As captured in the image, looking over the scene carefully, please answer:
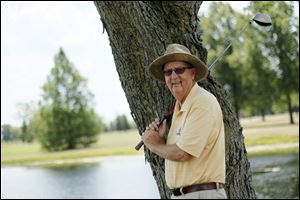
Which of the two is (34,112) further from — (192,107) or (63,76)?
(192,107)

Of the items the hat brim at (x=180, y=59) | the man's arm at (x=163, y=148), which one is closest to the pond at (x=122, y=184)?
the hat brim at (x=180, y=59)

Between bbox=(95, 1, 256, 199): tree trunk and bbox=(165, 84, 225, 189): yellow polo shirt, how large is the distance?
1163mm

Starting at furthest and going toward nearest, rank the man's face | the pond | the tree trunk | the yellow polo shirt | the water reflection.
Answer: the water reflection
the pond
the tree trunk
the man's face
the yellow polo shirt

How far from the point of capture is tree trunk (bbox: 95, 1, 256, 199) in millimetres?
4316

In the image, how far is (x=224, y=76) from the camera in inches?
2068

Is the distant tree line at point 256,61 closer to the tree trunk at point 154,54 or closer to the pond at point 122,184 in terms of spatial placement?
the pond at point 122,184

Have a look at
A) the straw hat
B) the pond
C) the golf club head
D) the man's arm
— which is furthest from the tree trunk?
the pond

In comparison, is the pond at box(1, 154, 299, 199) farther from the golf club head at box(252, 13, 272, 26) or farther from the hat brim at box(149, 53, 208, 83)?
the hat brim at box(149, 53, 208, 83)

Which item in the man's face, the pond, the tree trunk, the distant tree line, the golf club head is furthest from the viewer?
the distant tree line

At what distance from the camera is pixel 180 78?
347 cm

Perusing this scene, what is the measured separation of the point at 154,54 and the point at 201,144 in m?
1.39

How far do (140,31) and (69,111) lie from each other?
60.1 meters

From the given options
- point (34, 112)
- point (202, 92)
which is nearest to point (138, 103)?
point (202, 92)

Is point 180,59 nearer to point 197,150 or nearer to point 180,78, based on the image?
point 180,78
